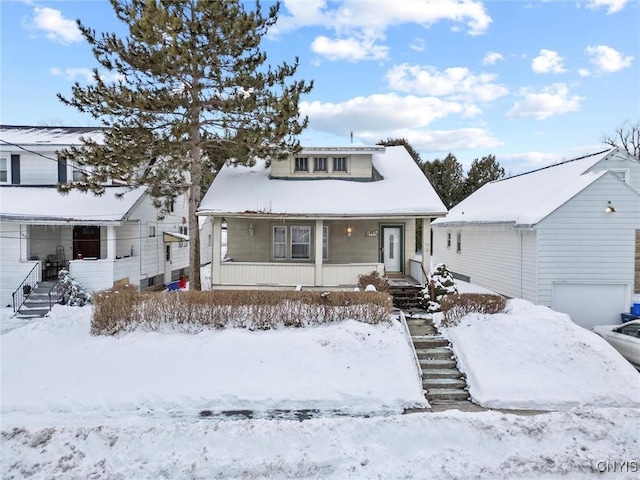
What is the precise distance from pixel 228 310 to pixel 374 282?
4.67 meters

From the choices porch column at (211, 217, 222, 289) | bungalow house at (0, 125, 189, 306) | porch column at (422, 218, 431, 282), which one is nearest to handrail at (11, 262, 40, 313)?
bungalow house at (0, 125, 189, 306)

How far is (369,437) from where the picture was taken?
242 inches

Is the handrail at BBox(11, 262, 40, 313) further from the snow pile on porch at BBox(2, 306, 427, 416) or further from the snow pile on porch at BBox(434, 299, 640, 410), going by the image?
the snow pile on porch at BBox(434, 299, 640, 410)

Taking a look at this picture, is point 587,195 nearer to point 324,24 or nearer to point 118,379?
point 324,24

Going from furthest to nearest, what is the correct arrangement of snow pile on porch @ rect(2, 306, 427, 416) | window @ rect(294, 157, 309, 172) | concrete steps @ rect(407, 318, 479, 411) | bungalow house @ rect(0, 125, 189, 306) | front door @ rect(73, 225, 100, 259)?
front door @ rect(73, 225, 100, 259) → window @ rect(294, 157, 309, 172) → bungalow house @ rect(0, 125, 189, 306) → concrete steps @ rect(407, 318, 479, 411) → snow pile on porch @ rect(2, 306, 427, 416)

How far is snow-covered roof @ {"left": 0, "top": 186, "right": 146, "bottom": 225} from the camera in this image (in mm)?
13602

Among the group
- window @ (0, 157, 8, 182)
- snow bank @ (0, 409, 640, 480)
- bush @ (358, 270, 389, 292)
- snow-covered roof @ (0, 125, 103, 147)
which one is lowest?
snow bank @ (0, 409, 640, 480)

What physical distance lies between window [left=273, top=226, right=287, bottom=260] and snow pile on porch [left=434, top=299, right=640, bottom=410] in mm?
7943

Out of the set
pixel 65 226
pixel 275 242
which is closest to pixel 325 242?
pixel 275 242

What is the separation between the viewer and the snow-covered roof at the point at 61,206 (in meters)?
13.6

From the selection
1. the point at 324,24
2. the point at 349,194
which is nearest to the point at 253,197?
the point at 349,194

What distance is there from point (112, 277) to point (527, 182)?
1853 centimetres

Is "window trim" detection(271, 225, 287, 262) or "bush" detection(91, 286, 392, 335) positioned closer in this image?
"bush" detection(91, 286, 392, 335)

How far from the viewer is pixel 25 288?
13.7m
